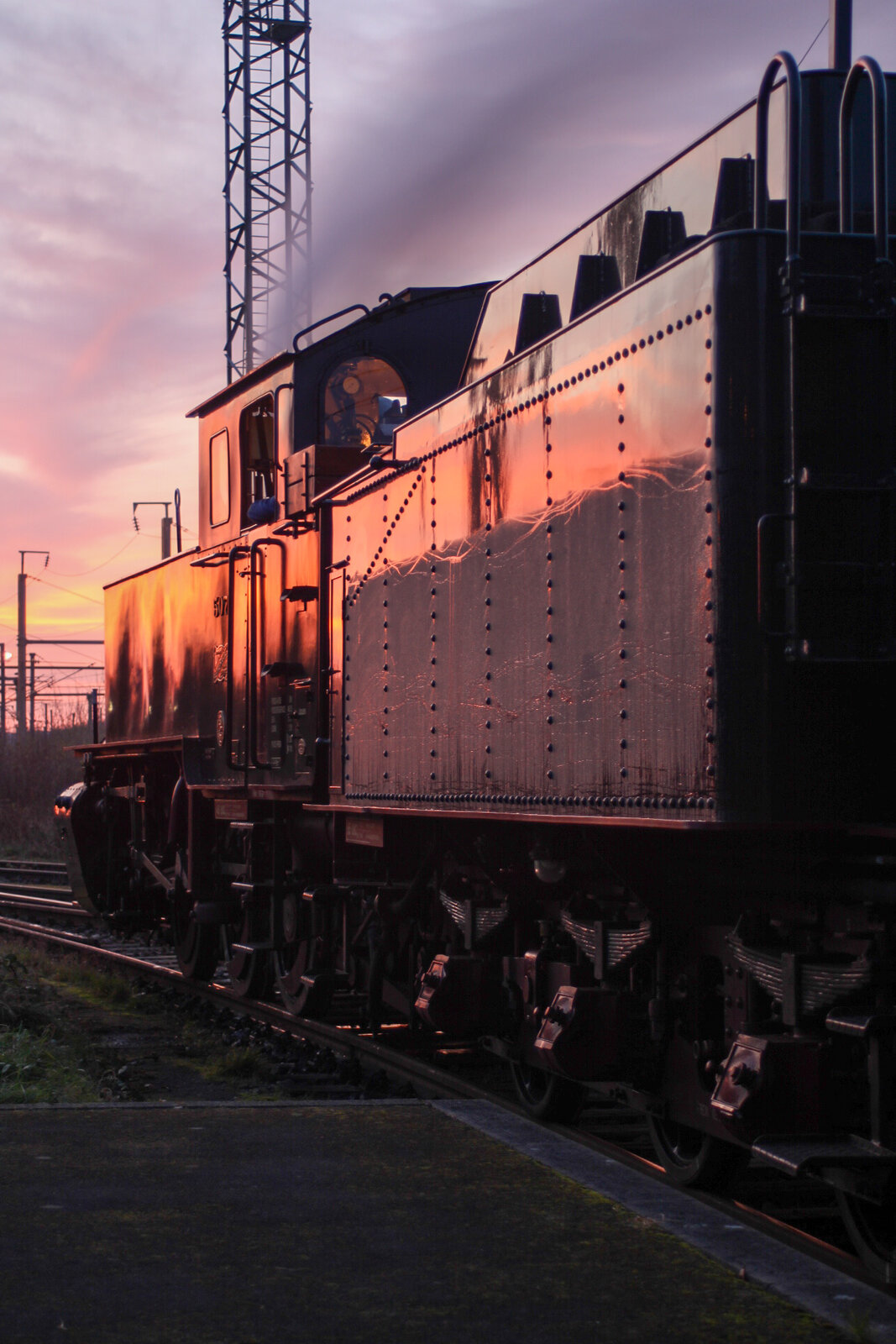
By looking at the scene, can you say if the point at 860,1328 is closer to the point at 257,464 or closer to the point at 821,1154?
the point at 821,1154

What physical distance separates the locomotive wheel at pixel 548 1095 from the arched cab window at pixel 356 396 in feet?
13.9

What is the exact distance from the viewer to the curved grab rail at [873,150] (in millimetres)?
4121

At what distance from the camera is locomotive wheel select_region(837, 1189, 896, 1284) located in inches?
175

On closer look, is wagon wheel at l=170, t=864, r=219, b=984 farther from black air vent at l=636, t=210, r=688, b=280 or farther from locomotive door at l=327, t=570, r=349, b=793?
black air vent at l=636, t=210, r=688, b=280

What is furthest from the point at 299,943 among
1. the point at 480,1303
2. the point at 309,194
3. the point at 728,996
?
the point at 309,194

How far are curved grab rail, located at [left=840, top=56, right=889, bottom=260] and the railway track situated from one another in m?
2.76

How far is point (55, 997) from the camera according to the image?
1109cm

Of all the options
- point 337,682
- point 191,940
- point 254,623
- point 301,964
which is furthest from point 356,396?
point 191,940

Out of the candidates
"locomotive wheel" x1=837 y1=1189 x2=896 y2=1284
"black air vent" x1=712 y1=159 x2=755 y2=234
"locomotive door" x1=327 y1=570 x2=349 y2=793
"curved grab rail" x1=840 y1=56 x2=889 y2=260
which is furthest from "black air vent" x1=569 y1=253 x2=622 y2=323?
"locomotive wheel" x1=837 y1=1189 x2=896 y2=1284

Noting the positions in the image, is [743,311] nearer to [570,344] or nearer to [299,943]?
[570,344]

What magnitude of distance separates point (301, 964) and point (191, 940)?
2208 millimetres

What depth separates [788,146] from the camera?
4297 mm

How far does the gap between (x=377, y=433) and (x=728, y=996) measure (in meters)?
5.17

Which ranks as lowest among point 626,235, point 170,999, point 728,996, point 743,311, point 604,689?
point 170,999
